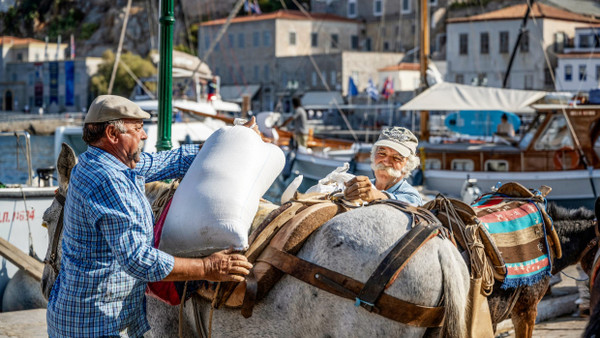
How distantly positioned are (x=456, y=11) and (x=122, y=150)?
75781 millimetres

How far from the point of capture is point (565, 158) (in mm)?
17141

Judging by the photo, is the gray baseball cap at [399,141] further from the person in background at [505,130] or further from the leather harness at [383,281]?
the person in background at [505,130]

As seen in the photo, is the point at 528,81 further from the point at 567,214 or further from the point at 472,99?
the point at 567,214

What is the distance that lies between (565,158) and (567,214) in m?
12.5

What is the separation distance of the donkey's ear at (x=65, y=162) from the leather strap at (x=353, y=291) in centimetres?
168

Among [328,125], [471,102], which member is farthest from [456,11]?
[471,102]

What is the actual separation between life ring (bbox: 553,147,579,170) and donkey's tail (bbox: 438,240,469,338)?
46.9 ft

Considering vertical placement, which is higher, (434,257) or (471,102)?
(471,102)

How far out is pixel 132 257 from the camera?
3342mm

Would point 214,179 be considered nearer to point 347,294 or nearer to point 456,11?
point 347,294

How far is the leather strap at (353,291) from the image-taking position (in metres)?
3.41

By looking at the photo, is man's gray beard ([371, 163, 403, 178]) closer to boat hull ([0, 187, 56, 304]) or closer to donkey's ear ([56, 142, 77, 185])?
donkey's ear ([56, 142, 77, 185])

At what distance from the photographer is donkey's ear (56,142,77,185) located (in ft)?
15.0

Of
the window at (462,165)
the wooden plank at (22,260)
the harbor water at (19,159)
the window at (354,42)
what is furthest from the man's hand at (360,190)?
the window at (354,42)
